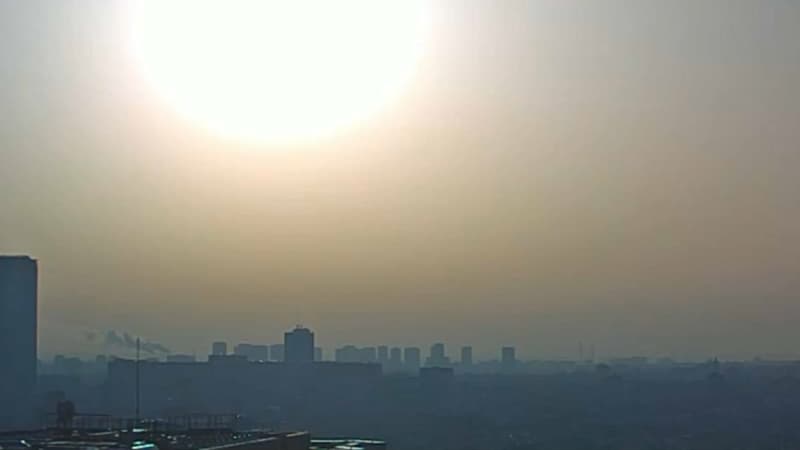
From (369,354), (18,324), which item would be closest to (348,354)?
(369,354)

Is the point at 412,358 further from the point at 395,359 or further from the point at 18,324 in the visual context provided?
the point at 18,324

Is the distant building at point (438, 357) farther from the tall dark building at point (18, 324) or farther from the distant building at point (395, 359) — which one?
the tall dark building at point (18, 324)

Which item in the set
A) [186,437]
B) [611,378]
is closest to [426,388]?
[611,378]

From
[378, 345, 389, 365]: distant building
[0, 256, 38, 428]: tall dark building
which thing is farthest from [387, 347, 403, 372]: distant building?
[0, 256, 38, 428]: tall dark building

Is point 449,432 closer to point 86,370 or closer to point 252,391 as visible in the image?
point 252,391

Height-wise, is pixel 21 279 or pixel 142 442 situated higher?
pixel 21 279

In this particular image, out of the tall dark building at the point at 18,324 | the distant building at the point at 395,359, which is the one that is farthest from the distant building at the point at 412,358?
the tall dark building at the point at 18,324
